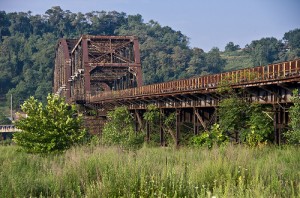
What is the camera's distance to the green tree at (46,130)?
27.1m

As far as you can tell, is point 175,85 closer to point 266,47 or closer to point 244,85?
point 244,85

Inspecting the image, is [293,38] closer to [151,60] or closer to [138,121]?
[151,60]

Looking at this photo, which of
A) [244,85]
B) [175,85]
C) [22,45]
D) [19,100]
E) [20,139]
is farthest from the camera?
[22,45]

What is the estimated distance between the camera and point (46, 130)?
2780cm

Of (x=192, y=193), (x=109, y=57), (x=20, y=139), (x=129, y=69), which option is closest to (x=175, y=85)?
(x=20, y=139)

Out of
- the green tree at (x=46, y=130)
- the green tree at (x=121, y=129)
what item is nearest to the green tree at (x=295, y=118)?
the green tree at (x=46, y=130)

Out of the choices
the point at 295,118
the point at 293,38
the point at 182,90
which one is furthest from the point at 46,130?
the point at 293,38

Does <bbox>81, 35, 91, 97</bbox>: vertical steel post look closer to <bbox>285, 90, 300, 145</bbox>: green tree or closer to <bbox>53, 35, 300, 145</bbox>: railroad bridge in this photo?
<bbox>53, 35, 300, 145</bbox>: railroad bridge

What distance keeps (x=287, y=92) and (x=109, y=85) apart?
60.0 metres

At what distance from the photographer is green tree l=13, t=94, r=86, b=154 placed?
2709 centimetres

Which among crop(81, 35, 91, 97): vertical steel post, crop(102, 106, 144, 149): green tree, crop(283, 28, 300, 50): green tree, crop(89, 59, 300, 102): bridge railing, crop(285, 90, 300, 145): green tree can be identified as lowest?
crop(102, 106, 144, 149): green tree

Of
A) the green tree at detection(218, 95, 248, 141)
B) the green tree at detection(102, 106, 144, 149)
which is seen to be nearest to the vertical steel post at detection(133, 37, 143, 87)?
the green tree at detection(102, 106, 144, 149)

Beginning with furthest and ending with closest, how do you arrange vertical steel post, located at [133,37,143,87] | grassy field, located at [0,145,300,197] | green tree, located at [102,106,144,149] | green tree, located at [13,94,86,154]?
vertical steel post, located at [133,37,143,87]
green tree, located at [102,106,144,149]
green tree, located at [13,94,86,154]
grassy field, located at [0,145,300,197]

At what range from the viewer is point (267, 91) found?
71.6 feet
